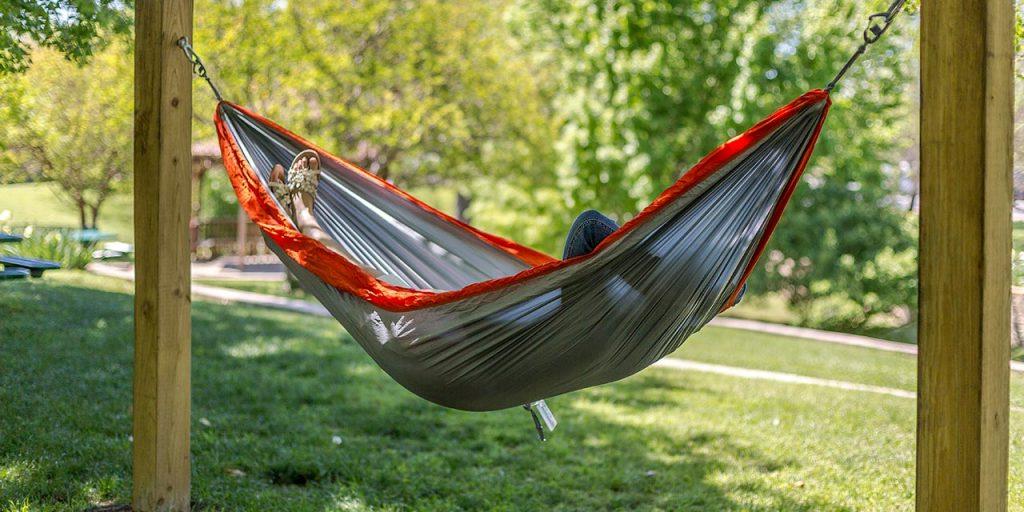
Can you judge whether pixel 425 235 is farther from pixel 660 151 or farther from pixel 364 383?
pixel 660 151

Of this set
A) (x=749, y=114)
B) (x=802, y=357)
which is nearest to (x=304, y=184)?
(x=802, y=357)

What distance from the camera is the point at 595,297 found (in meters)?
1.70

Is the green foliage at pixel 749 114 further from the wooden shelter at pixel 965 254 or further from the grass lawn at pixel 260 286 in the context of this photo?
the wooden shelter at pixel 965 254

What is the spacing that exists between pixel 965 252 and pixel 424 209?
143 centimetres

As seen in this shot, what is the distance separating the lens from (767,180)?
1.71m

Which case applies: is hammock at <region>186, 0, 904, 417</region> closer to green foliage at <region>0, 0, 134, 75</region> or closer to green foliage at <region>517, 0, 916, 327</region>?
green foliage at <region>0, 0, 134, 75</region>

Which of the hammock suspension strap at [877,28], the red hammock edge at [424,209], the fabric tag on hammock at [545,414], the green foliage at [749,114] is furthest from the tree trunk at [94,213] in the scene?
the hammock suspension strap at [877,28]

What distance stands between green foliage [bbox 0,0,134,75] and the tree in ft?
0.42

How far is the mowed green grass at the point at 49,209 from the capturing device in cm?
322

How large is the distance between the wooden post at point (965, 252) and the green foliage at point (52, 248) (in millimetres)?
2624

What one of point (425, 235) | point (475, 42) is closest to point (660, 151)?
point (475, 42)

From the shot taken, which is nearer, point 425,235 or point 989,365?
point 989,365

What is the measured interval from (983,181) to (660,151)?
6.77m

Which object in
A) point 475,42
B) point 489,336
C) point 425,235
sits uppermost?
point 475,42
